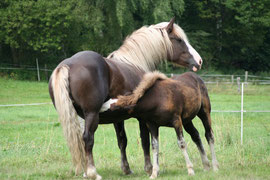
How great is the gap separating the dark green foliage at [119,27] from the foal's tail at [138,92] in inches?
921

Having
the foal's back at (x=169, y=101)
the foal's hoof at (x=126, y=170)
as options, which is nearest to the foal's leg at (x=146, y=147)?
the foal's hoof at (x=126, y=170)

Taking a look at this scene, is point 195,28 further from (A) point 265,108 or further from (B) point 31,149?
(B) point 31,149

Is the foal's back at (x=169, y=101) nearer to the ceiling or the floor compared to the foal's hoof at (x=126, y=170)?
nearer to the ceiling

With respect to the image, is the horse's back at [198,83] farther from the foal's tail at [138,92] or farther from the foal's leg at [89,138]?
the foal's leg at [89,138]

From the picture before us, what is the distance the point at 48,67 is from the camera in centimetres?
3375

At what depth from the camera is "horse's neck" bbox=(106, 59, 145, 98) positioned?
6180mm

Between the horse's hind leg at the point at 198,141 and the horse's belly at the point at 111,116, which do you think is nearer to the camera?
the horse's belly at the point at 111,116

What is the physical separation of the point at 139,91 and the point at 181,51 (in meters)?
1.92

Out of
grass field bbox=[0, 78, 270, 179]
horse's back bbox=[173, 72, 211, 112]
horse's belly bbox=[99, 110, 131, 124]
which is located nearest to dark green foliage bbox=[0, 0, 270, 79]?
grass field bbox=[0, 78, 270, 179]

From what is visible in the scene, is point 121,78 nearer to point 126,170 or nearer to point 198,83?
point 198,83

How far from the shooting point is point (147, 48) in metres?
7.21

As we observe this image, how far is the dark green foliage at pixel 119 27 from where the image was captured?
3105 centimetres

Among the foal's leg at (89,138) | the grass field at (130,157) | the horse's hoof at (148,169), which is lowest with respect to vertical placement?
the grass field at (130,157)

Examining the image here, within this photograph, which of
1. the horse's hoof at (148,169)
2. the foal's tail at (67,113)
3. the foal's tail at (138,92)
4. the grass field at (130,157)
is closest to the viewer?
the foal's tail at (67,113)
